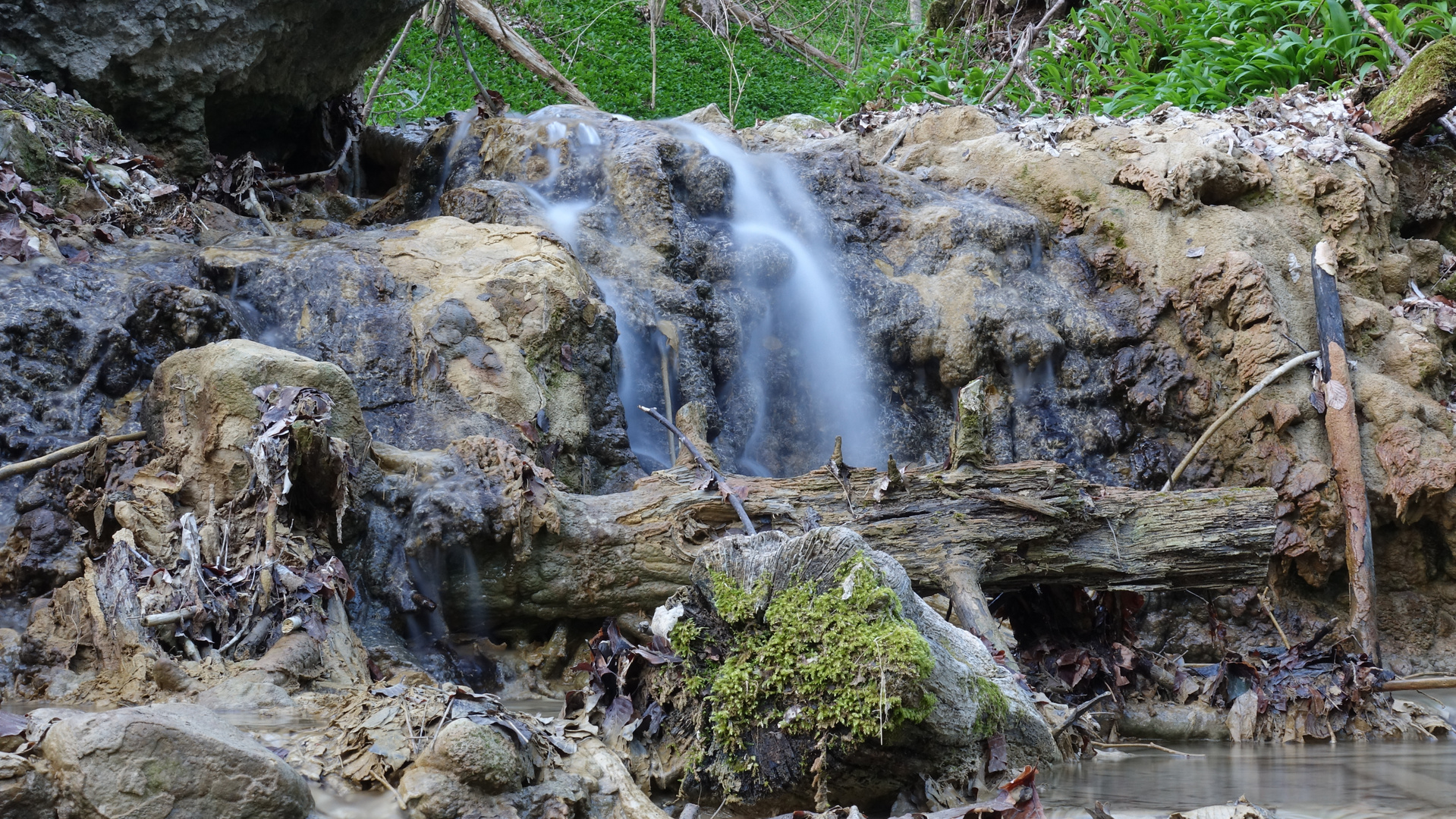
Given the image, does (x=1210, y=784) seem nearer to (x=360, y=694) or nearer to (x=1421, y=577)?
(x=360, y=694)

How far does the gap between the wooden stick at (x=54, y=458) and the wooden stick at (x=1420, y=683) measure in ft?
18.2

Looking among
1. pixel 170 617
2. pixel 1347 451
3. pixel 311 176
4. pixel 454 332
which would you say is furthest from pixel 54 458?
pixel 1347 451

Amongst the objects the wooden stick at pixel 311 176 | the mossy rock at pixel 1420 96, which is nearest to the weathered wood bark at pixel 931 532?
the wooden stick at pixel 311 176

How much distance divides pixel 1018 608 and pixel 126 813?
11.5ft

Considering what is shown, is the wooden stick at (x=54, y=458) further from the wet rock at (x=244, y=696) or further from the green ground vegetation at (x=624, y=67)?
the green ground vegetation at (x=624, y=67)

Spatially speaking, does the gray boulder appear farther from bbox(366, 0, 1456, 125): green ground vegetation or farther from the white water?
bbox(366, 0, 1456, 125): green ground vegetation

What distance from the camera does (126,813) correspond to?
1.72m

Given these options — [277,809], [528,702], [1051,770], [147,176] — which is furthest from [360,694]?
[147,176]

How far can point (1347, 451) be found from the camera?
5.53 m

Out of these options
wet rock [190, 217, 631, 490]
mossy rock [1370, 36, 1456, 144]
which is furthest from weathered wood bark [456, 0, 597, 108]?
mossy rock [1370, 36, 1456, 144]

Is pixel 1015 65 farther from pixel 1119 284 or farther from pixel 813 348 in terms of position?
pixel 813 348

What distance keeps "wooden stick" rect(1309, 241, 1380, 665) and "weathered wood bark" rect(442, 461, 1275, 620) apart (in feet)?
5.43

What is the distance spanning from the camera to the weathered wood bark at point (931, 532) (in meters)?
3.94

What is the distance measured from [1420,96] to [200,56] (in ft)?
25.2
